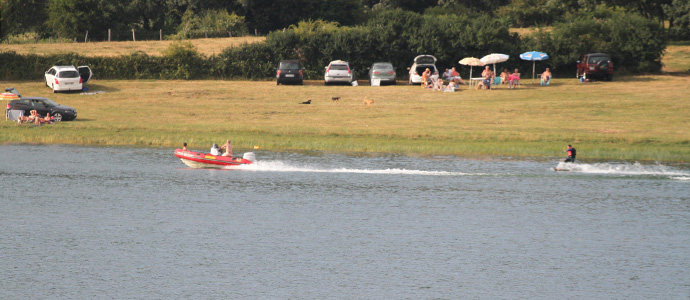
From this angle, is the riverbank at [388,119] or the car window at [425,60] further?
the car window at [425,60]

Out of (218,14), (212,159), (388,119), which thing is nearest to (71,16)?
(218,14)

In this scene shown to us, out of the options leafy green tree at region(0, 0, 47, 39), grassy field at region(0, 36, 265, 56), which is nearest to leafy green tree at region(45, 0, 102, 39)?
leafy green tree at region(0, 0, 47, 39)

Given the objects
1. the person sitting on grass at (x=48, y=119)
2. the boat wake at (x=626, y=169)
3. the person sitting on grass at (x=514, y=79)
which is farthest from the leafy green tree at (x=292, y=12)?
the boat wake at (x=626, y=169)

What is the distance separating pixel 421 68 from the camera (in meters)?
61.7

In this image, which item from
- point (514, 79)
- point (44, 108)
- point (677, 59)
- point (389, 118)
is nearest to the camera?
point (44, 108)

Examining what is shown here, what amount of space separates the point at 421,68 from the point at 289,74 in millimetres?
10480

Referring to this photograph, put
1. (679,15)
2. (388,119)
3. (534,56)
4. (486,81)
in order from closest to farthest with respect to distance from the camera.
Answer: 1. (388,119)
2. (486,81)
3. (534,56)
4. (679,15)

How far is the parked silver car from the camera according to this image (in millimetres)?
60406

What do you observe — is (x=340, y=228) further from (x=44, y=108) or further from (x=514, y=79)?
(x=514, y=79)

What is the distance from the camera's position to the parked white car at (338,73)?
198ft

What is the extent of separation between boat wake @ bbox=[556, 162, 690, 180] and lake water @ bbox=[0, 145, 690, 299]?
107 mm

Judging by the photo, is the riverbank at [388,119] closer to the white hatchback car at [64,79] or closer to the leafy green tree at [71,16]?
the white hatchback car at [64,79]

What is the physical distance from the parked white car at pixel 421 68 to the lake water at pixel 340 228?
2359 cm

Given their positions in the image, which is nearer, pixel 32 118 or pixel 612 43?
pixel 32 118
